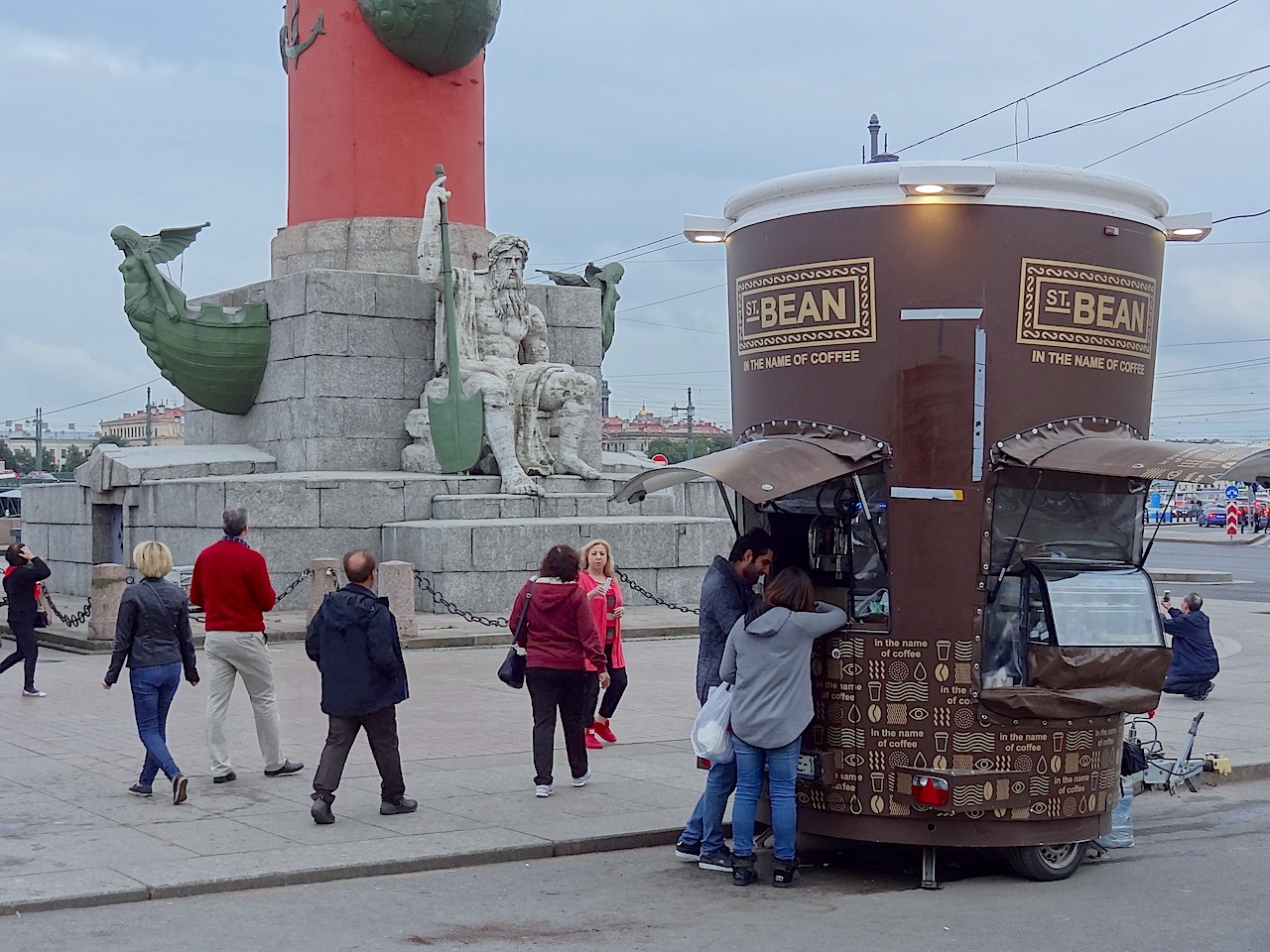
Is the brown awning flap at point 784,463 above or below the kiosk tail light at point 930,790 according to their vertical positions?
above


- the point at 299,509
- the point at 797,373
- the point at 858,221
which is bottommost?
the point at 299,509

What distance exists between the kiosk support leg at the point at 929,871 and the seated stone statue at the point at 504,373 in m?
11.7

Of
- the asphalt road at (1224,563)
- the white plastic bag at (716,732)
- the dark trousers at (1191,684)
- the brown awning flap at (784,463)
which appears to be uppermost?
the brown awning flap at (784,463)

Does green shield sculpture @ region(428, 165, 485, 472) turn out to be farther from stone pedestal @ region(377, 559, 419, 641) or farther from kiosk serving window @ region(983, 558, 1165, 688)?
kiosk serving window @ region(983, 558, 1165, 688)

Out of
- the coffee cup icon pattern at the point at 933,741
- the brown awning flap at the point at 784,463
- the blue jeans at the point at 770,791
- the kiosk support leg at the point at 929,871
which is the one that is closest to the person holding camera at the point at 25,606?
the brown awning flap at the point at 784,463

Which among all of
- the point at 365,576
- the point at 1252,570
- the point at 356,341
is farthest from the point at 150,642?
the point at 1252,570

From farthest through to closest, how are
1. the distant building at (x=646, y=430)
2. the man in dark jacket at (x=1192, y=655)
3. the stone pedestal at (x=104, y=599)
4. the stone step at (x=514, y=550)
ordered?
the distant building at (x=646, y=430) → the stone step at (x=514, y=550) → the stone pedestal at (x=104, y=599) → the man in dark jacket at (x=1192, y=655)

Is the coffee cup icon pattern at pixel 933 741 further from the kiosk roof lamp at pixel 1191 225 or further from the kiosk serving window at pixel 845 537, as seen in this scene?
the kiosk roof lamp at pixel 1191 225

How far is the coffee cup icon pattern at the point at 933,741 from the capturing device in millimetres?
6641

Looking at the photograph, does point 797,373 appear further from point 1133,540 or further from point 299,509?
point 299,509

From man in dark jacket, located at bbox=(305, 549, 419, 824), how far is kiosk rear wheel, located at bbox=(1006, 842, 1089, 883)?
293 cm

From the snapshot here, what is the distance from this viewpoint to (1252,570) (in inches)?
1344

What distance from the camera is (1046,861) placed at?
22.4 ft

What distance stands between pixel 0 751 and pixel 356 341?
968 centimetres
